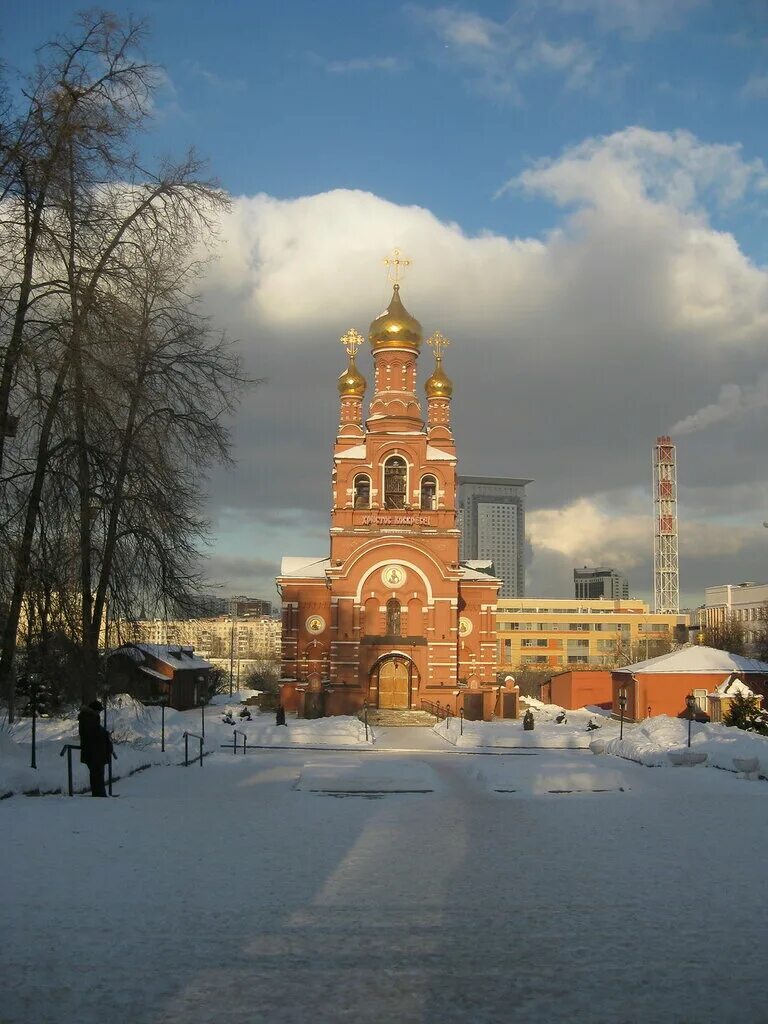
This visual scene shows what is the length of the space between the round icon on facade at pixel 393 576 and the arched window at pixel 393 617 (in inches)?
26.0

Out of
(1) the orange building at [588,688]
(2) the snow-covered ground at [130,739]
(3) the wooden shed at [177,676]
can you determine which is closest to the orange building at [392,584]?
(2) the snow-covered ground at [130,739]

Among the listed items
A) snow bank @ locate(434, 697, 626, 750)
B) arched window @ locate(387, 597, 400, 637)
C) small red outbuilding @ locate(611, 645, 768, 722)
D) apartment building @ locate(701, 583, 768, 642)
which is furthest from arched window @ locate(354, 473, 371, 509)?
apartment building @ locate(701, 583, 768, 642)

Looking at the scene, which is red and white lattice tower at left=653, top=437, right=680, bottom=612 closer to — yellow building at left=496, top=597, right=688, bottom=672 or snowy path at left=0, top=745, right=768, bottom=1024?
yellow building at left=496, top=597, right=688, bottom=672

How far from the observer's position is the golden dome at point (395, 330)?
50969 mm

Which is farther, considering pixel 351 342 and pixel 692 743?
pixel 351 342

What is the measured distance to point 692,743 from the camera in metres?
24.9

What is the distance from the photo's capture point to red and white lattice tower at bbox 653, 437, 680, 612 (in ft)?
352

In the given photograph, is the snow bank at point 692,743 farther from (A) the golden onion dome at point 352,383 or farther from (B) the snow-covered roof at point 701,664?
(A) the golden onion dome at point 352,383

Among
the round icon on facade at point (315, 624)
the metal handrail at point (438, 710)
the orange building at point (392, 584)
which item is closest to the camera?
the metal handrail at point (438, 710)

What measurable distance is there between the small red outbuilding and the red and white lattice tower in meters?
64.0

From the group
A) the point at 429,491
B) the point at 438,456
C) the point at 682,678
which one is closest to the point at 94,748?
the point at 682,678

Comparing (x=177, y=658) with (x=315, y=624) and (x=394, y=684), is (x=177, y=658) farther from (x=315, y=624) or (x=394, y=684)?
(x=394, y=684)

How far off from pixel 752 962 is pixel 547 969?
1.36 meters

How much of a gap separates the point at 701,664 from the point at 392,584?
14259 millimetres
